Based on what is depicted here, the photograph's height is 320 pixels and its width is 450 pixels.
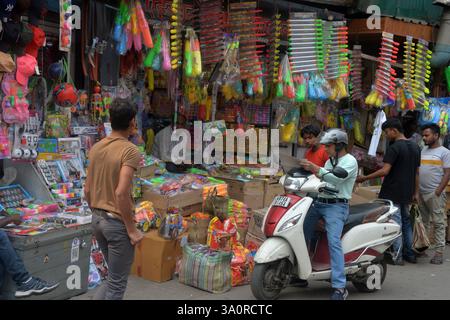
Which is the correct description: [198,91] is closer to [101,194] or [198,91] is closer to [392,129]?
[392,129]

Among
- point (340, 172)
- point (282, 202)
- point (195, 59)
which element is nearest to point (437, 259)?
point (340, 172)

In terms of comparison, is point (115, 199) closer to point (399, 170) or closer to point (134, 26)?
point (134, 26)

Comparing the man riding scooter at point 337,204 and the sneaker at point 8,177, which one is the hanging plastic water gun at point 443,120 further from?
the sneaker at point 8,177

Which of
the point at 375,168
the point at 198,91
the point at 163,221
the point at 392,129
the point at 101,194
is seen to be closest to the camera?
the point at 101,194

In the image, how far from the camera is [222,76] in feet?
22.8

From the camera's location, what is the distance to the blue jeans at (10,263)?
14.1ft

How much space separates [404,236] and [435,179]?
0.85 metres

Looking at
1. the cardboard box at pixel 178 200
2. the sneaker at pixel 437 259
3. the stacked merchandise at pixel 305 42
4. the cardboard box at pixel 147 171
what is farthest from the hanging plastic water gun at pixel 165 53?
the sneaker at pixel 437 259

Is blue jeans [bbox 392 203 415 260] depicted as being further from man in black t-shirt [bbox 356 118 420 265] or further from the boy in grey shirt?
the boy in grey shirt

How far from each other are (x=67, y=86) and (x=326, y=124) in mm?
4769

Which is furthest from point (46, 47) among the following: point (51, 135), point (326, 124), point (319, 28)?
point (326, 124)

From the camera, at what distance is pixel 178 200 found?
619 cm

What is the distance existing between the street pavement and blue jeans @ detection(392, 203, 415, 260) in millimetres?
379

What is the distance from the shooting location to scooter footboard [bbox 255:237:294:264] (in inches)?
189
